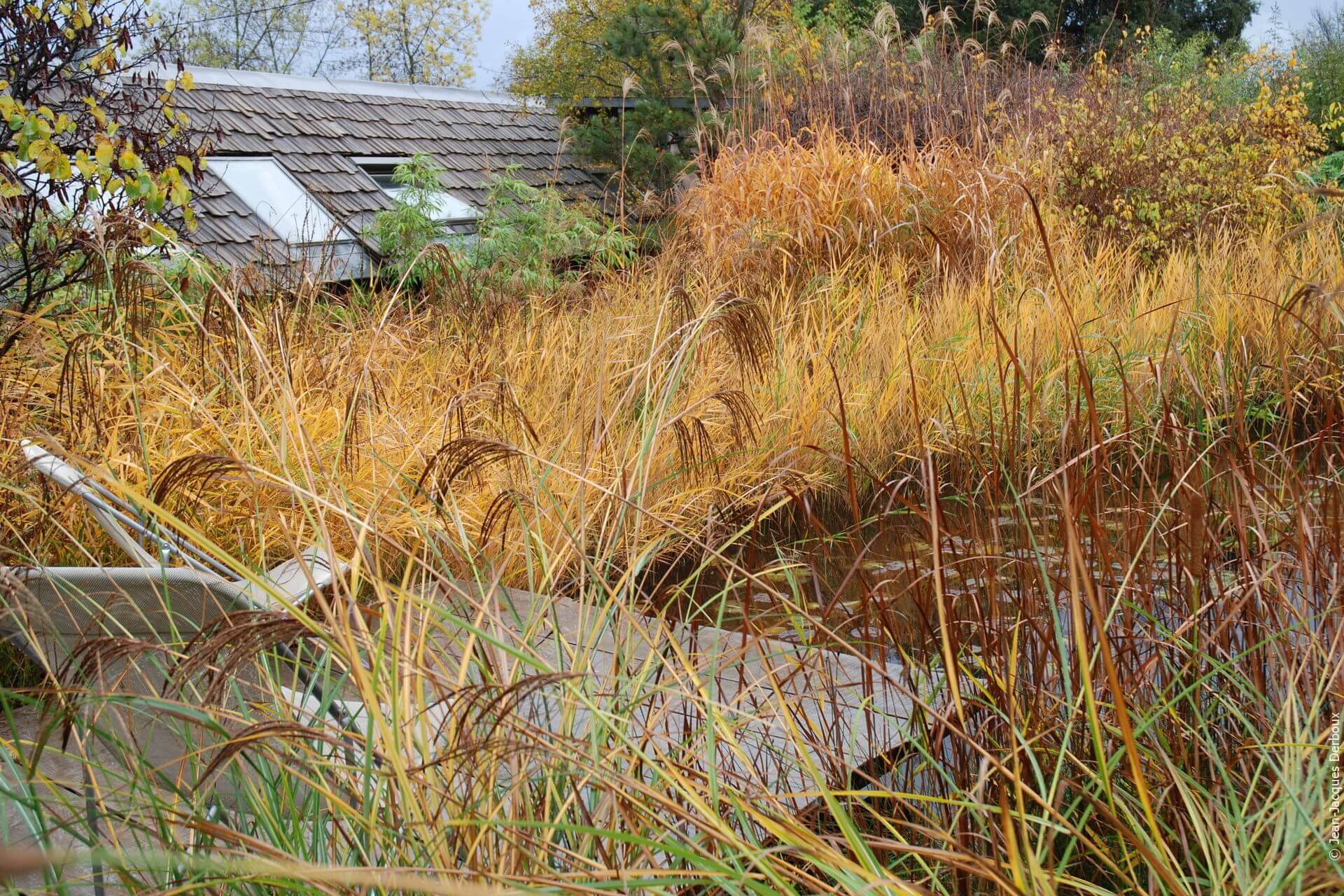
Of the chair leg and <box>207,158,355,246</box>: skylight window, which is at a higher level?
<box>207,158,355,246</box>: skylight window

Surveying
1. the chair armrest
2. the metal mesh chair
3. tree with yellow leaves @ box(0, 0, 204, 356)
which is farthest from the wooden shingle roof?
the chair armrest

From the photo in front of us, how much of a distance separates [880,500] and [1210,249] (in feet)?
11.3

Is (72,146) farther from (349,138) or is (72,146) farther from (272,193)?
(349,138)

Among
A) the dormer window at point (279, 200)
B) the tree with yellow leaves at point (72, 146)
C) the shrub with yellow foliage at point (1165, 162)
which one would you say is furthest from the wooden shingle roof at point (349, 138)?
the shrub with yellow foliage at point (1165, 162)

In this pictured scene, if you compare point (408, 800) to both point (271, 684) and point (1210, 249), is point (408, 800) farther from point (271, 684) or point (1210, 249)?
point (1210, 249)

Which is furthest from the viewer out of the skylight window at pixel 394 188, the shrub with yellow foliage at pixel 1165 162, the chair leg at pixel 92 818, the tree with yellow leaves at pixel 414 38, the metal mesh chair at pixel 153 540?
the tree with yellow leaves at pixel 414 38

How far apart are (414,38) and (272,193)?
2610cm

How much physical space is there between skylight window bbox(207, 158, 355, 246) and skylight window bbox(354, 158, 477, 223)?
75 cm

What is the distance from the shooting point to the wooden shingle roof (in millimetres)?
8727

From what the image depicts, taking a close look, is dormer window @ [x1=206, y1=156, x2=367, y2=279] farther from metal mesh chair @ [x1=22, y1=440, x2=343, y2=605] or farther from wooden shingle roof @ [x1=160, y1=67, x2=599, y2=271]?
metal mesh chair @ [x1=22, y1=440, x2=343, y2=605]

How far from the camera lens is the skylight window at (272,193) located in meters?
8.97

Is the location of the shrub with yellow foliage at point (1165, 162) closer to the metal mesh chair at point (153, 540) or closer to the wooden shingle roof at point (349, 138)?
the wooden shingle roof at point (349, 138)

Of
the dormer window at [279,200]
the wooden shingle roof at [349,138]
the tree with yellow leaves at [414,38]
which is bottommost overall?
the dormer window at [279,200]

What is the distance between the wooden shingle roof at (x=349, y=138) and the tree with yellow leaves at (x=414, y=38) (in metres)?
20.1
